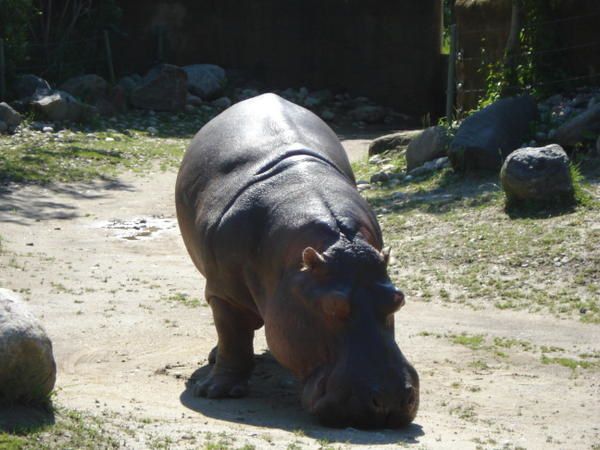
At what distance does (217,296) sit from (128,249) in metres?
4.52

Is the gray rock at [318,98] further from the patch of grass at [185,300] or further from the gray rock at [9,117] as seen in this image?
the patch of grass at [185,300]

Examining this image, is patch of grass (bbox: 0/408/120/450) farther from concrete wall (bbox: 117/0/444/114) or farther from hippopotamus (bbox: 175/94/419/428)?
concrete wall (bbox: 117/0/444/114)

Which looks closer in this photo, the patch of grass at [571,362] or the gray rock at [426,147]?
the patch of grass at [571,362]

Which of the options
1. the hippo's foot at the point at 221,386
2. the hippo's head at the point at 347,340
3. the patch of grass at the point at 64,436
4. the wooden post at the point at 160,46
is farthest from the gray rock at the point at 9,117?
the patch of grass at the point at 64,436

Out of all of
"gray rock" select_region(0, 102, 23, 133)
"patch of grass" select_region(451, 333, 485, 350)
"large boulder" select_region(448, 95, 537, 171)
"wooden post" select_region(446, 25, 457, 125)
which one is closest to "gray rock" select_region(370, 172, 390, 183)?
"large boulder" select_region(448, 95, 537, 171)

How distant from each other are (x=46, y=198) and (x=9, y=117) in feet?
12.5

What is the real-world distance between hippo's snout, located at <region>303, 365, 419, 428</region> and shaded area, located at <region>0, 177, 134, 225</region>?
7052 mm

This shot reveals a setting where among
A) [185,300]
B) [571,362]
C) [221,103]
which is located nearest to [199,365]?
[185,300]

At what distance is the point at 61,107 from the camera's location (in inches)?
669

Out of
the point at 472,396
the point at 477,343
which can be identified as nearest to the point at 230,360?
the point at 472,396

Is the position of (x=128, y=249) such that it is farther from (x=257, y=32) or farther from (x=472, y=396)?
(x=257, y=32)

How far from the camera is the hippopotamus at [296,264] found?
15.4 feet

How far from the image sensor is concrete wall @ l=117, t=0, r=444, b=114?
2152 centimetres

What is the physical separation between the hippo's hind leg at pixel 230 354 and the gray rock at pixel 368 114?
15246mm
